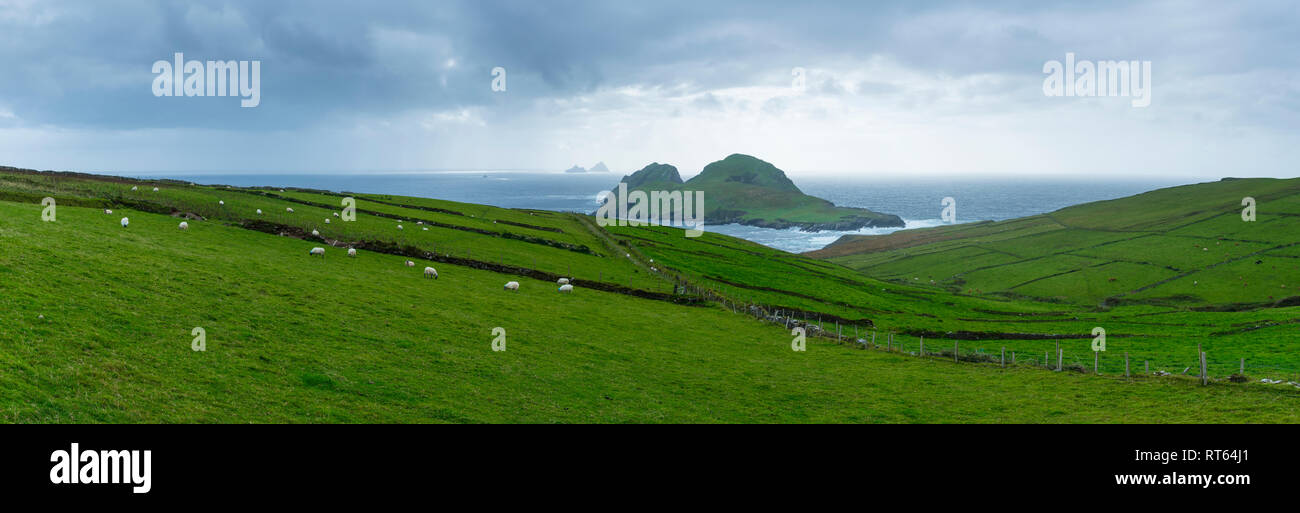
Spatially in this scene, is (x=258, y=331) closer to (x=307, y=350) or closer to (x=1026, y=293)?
(x=307, y=350)

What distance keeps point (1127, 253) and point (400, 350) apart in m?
149

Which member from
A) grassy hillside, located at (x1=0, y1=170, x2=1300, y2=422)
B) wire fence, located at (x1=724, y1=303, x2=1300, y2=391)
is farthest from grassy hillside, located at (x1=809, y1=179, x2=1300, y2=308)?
wire fence, located at (x1=724, y1=303, x2=1300, y2=391)

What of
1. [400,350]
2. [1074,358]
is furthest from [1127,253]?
[400,350]

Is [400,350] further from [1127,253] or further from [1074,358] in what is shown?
[1127,253]

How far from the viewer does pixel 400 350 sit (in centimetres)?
2642

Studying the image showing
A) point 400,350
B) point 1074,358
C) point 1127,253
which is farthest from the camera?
point 1127,253

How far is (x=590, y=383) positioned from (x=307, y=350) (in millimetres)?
11858

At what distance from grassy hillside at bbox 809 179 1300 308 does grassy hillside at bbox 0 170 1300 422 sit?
4438 centimetres

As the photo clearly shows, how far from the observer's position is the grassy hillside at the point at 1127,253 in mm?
97000

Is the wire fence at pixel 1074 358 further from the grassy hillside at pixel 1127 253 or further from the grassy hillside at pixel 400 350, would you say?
the grassy hillside at pixel 1127 253

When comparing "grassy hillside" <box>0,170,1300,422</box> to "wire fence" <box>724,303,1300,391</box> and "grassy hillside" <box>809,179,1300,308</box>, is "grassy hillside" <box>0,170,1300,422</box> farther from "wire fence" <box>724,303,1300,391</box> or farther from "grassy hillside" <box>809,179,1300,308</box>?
"grassy hillside" <box>809,179,1300,308</box>

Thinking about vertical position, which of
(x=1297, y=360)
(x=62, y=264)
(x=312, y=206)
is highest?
(x=312, y=206)
